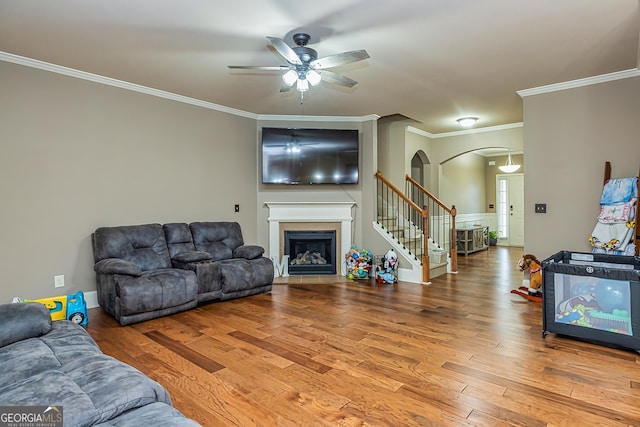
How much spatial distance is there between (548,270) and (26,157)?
4.99 m

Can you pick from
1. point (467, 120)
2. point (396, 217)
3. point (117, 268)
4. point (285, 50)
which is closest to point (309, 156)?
point (396, 217)

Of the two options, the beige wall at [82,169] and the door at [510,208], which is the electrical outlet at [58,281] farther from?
the door at [510,208]

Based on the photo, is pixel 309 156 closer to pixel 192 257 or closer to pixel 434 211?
pixel 192 257

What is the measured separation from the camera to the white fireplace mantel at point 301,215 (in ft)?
18.9

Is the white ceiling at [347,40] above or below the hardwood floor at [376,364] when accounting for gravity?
above

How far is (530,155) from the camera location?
4.62 m

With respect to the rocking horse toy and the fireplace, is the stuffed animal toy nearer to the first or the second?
Answer: the fireplace

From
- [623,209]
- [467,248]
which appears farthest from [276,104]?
[467,248]

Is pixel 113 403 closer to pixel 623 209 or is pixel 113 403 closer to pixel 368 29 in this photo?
pixel 368 29

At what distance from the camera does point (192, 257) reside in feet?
13.9

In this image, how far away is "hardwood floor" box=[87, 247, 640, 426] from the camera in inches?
79.9

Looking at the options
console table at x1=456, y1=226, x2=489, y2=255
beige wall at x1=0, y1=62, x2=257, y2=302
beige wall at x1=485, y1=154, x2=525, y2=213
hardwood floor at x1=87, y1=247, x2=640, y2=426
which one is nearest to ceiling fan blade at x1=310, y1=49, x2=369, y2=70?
hardwood floor at x1=87, y1=247, x2=640, y2=426

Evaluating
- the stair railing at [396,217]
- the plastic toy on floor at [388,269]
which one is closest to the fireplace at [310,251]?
the plastic toy on floor at [388,269]

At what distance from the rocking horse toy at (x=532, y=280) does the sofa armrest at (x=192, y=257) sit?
148 inches
